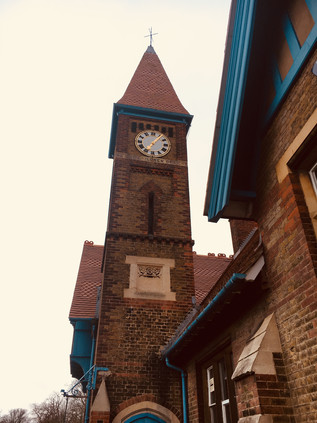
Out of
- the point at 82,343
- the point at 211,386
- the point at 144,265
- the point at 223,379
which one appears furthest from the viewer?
the point at 82,343

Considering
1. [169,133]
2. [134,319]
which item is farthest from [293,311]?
[169,133]

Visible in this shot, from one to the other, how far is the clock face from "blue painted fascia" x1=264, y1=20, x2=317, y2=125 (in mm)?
8345

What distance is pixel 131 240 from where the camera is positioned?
10.8m

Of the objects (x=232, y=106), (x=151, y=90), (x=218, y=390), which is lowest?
(x=218, y=390)

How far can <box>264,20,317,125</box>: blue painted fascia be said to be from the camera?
13.9 feet

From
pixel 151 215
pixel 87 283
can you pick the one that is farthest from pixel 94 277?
pixel 151 215

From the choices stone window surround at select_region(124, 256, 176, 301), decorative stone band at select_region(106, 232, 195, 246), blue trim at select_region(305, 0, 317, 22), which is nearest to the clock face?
decorative stone band at select_region(106, 232, 195, 246)

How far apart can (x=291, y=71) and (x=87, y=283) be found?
11.5 m

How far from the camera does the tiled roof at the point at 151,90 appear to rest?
1511cm

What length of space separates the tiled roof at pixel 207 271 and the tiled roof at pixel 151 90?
6916 mm

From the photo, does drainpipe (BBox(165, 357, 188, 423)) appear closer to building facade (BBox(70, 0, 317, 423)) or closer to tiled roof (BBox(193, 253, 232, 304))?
building facade (BBox(70, 0, 317, 423))

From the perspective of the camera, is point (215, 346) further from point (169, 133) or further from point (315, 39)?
point (169, 133)

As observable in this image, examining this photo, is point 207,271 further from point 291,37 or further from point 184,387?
point 291,37

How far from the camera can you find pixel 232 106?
17.8 ft
